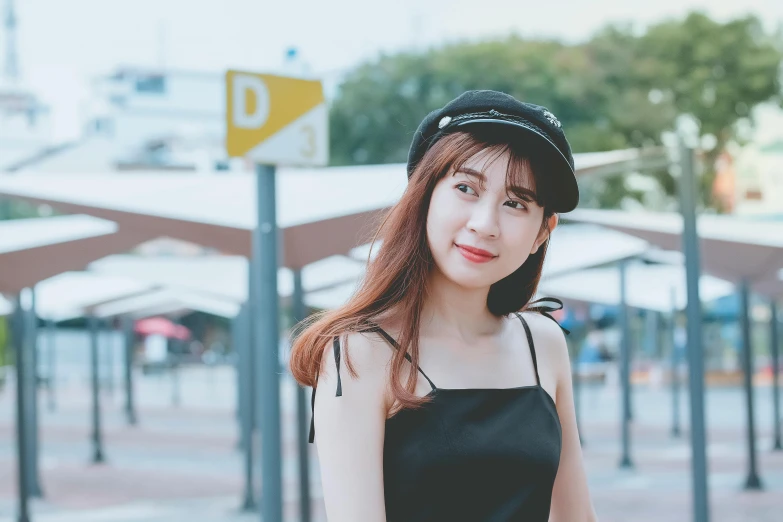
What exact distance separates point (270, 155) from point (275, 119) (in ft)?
0.39

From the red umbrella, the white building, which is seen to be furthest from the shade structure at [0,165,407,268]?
the white building

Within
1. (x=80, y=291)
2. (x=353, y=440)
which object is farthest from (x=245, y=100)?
(x=80, y=291)

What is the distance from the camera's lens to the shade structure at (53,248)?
6.77 meters

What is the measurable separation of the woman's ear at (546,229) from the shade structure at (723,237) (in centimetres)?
526

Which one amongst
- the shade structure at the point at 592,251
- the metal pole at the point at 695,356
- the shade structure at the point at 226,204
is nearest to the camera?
the shade structure at the point at 226,204

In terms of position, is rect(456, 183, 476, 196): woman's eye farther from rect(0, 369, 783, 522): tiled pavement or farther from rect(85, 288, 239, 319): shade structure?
rect(85, 288, 239, 319): shade structure

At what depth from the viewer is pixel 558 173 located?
5.22 feet

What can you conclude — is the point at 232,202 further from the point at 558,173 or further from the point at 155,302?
the point at 155,302

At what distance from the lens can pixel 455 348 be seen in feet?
5.20

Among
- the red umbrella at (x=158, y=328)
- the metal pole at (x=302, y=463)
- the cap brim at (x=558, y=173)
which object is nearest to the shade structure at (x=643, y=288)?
the metal pole at (x=302, y=463)

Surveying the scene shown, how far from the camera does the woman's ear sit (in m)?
1.67

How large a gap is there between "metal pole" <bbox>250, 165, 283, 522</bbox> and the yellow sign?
0.16 meters

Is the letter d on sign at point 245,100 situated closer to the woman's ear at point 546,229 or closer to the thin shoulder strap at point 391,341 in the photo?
the woman's ear at point 546,229

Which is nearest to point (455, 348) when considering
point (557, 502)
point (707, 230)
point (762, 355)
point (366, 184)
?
point (557, 502)
